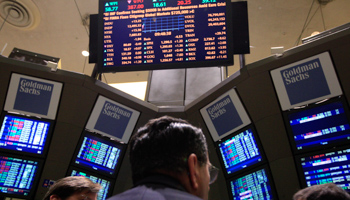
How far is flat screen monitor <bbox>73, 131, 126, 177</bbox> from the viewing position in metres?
3.68

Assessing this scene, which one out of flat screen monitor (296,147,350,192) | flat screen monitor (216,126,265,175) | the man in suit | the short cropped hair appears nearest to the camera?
the man in suit

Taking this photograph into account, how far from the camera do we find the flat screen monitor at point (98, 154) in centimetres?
368

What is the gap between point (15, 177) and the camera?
347 cm

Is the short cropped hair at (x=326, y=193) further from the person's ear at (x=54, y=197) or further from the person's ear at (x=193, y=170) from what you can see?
the person's ear at (x=54, y=197)

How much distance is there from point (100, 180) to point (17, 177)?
86 cm

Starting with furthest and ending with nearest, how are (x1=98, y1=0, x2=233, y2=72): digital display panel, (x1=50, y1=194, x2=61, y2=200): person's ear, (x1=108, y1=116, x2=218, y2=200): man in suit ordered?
(x1=98, y1=0, x2=233, y2=72): digital display panel < (x1=50, y1=194, x2=61, y2=200): person's ear < (x1=108, y1=116, x2=218, y2=200): man in suit

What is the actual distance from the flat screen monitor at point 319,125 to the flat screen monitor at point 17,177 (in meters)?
2.68

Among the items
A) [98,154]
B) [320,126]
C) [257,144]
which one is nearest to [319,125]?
[320,126]

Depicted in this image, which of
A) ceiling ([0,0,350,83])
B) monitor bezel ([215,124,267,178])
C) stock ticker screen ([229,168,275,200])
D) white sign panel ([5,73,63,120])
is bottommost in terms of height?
stock ticker screen ([229,168,275,200])

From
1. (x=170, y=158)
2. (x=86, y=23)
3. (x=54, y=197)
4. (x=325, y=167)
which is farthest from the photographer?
(x=86, y=23)

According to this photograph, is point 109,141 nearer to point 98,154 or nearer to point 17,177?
point 98,154

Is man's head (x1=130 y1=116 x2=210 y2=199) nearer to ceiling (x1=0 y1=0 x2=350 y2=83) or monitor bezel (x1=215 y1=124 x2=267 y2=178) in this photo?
monitor bezel (x1=215 y1=124 x2=267 y2=178)

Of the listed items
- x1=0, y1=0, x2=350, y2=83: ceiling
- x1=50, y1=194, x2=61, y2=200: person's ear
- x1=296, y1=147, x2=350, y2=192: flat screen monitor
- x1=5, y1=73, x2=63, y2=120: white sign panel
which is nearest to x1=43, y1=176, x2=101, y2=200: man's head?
x1=50, y1=194, x2=61, y2=200: person's ear

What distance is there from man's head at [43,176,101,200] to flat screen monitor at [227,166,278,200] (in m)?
1.53
